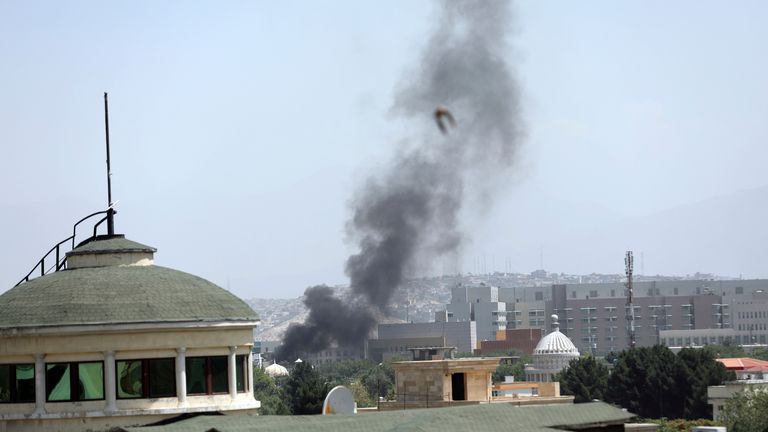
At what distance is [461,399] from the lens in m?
95.1

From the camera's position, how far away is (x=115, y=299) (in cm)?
5056

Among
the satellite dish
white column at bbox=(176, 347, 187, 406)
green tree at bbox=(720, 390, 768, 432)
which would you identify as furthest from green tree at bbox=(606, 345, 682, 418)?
white column at bbox=(176, 347, 187, 406)

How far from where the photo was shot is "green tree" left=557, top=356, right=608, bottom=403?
17612cm

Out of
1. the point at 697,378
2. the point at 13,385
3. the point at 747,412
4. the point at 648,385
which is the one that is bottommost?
the point at 648,385

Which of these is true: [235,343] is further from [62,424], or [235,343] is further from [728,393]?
[728,393]

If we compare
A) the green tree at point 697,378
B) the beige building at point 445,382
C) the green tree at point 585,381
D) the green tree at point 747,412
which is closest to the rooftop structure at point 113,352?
the beige building at point 445,382

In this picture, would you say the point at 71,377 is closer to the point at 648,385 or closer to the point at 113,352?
the point at 113,352

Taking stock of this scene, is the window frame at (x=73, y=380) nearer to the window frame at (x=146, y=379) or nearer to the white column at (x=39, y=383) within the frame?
the white column at (x=39, y=383)

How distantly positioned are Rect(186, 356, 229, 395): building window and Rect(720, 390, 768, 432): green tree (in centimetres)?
6146

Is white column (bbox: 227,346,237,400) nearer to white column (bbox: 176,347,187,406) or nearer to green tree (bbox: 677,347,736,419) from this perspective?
white column (bbox: 176,347,187,406)

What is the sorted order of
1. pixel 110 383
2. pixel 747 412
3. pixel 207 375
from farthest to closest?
pixel 747 412
pixel 207 375
pixel 110 383

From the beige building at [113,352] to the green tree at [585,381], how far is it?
4918 inches

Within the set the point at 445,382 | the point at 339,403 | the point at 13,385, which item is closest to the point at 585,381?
the point at 445,382

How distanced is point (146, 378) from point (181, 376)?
3.48 feet
